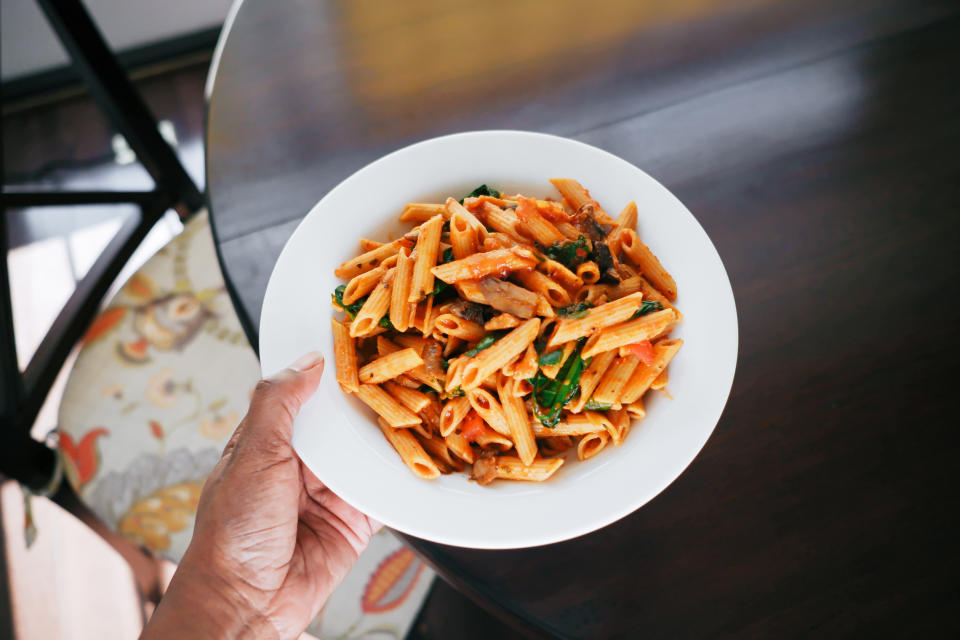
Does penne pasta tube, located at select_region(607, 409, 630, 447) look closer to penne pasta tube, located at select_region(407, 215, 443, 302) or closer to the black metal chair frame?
penne pasta tube, located at select_region(407, 215, 443, 302)

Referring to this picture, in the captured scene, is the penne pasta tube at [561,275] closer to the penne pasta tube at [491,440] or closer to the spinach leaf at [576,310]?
the spinach leaf at [576,310]

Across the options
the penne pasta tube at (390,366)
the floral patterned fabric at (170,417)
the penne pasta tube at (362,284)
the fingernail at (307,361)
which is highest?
the penne pasta tube at (362,284)

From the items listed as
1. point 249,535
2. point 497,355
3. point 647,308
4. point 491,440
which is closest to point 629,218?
point 647,308

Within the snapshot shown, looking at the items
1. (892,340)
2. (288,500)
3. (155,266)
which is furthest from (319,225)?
(892,340)

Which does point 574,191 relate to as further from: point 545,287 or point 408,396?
point 408,396

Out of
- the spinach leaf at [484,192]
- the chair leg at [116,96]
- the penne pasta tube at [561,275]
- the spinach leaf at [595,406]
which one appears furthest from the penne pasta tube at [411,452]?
the chair leg at [116,96]

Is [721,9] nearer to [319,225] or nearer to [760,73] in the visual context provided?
[760,73]
